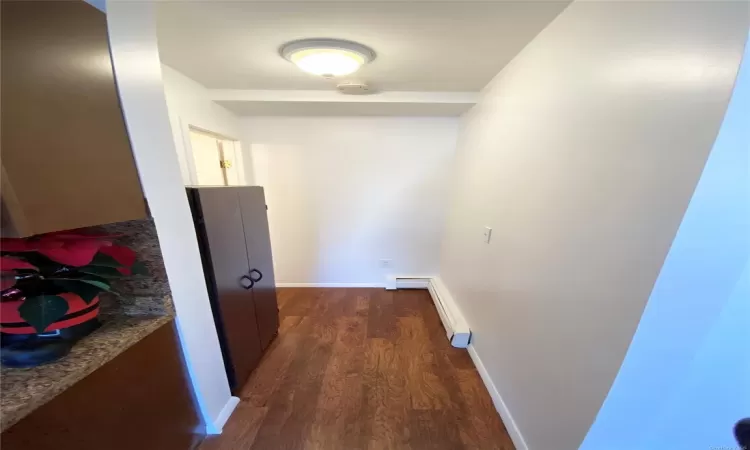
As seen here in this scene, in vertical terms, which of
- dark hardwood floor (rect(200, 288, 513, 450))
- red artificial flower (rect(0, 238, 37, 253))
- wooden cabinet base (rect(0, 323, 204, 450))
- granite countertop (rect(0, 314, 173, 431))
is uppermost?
red artificial flower (rect(0, 238, 37, 253))

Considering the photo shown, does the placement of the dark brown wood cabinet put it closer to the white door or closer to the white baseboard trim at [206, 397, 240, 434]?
the white baseboard trim at [206, 397, 240, 434]

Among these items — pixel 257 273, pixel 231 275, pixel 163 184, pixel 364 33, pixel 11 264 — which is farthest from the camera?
pixel 257 273

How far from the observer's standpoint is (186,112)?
182cm

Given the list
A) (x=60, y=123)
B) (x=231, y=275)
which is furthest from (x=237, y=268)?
(x=60, y=123)

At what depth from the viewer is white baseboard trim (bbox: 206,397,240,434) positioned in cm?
138

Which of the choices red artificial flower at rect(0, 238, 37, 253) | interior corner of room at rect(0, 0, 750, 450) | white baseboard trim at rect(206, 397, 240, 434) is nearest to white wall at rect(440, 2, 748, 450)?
interior corner of room at rect(0, 0, 750, 450)

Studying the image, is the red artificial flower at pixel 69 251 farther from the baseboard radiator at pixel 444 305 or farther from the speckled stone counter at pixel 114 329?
the baseboard radiator at pixel 444 305

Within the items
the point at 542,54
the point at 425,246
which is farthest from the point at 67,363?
the point at 425,246

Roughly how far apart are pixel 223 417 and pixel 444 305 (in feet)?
6.44

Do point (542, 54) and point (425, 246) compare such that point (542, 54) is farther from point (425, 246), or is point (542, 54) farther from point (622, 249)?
point (425, 246)

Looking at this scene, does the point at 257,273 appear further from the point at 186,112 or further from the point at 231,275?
the point at 186,112

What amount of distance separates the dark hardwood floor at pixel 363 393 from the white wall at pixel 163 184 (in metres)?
0.32

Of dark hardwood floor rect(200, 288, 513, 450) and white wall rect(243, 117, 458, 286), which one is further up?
white wall rect(243, 117, 458, 286)

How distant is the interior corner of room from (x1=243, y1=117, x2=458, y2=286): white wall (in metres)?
0.34
